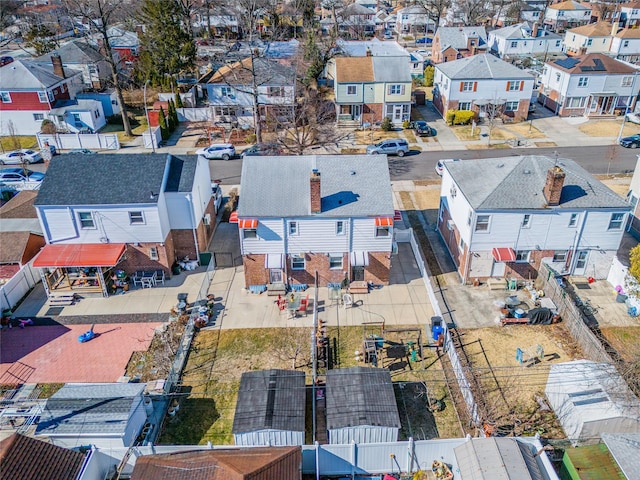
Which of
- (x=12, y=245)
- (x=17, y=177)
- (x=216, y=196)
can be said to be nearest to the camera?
(x=12, y=245)

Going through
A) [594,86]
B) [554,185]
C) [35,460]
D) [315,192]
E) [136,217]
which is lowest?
[35,460]

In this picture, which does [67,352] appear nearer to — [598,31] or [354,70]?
[354,70]

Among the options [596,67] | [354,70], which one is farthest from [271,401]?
[596,67]

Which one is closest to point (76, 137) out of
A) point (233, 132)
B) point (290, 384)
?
point (233, 132)

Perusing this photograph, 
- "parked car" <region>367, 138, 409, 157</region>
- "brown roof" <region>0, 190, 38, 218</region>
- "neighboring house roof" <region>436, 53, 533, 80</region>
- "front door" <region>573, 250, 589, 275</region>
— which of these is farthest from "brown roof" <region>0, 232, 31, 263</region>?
"neighboring house roof" <region>436, 53, 533, 80</region>

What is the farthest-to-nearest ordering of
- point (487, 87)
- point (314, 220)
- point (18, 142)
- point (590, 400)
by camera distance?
point (487, 87), point (18, 142), point (314, 220), point (590, 400)

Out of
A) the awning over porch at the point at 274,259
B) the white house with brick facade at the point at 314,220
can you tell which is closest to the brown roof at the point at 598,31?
the white house with brick facade at the point at 314,220

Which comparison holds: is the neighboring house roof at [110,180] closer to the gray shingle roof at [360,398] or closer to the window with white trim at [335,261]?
the window with white trim at [335,261]

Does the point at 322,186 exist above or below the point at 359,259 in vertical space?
above
